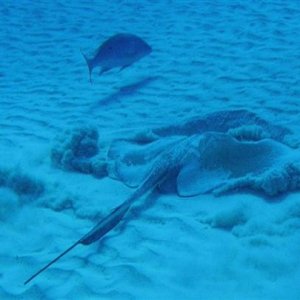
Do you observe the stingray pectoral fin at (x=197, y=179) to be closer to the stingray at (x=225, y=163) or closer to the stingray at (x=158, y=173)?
the stingray at (x=225, y=163)

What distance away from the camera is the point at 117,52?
6059mm

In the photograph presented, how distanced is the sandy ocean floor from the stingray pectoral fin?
83 mm

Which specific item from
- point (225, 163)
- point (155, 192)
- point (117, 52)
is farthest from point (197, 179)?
point (117, 52)

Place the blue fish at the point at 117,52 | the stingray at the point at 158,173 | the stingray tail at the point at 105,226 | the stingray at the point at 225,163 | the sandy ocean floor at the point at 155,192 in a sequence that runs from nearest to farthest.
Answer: the sandy ocean floor at the point at 155,192
the stingray tail at the point at 105,226
the stingray at the point at 158,173
the stingray at the point at 225,163
the blue fish at the point at 117,52

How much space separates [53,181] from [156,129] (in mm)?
1382

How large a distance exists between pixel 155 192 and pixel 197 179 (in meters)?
0.43

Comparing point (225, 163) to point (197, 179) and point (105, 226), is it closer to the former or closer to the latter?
point (197, 179)

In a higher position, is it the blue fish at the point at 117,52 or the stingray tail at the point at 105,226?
the blue fish at the point at 117,52

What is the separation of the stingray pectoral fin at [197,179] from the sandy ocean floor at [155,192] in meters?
0.08

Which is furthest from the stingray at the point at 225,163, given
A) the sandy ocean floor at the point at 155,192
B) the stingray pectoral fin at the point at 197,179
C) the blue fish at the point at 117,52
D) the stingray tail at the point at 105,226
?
the blue fish at the point at 117,52

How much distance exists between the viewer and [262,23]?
27.1 ft

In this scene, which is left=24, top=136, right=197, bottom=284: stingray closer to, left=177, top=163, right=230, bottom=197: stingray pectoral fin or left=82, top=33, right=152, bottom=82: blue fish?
left=177, top=163, right=230, bottom=197: stingray pectoral fin

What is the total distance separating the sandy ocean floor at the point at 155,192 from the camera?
111 inches

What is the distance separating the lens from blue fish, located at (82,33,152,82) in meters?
5.96
